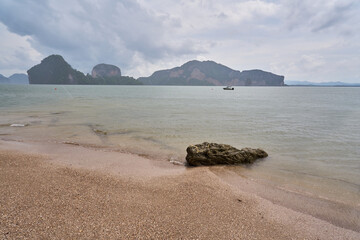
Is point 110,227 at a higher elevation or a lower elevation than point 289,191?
higher

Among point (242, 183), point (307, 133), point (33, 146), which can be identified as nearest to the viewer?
point (242, 183)

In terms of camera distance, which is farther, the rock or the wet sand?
the rock

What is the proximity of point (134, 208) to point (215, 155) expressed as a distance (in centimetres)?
497

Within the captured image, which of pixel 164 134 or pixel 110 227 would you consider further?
pixel 164 134

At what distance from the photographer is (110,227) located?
388cm

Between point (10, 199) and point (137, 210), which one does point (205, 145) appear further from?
point (10, 199)

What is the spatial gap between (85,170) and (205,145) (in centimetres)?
523

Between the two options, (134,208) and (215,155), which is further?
(215,155)

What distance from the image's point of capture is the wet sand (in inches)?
150

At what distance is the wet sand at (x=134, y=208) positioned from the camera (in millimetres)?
3820

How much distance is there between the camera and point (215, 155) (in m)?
8.71

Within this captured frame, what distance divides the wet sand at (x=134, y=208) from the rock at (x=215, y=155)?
127 centimetres

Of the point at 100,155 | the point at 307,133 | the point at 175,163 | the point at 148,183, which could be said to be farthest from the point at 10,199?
the point at 307,133

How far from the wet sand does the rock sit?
1.27 metres
